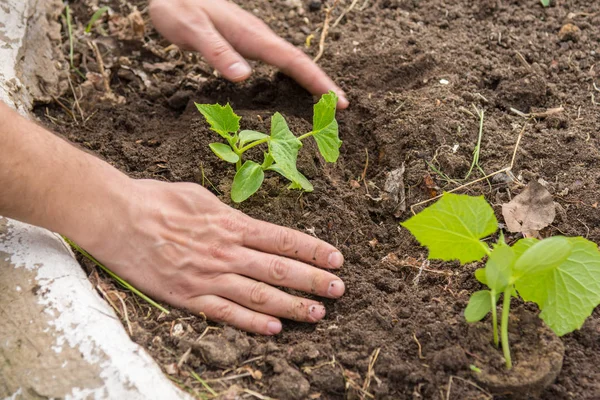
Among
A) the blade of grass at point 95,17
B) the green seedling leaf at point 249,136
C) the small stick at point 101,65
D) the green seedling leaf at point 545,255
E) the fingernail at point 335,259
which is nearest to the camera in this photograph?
the green seedling leaf at point 545,255

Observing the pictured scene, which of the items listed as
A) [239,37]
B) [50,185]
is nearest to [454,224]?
[50,185]

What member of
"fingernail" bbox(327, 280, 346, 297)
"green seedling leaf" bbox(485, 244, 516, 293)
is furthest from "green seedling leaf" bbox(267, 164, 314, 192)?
"green seedling leaf" bbox(485, 244, 516, 293)

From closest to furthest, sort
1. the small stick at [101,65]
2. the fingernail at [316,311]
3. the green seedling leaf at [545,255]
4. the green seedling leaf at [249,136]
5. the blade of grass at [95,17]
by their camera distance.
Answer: the green seedling leaf at [545,255] < the fingernail at [316,311] < the green seedling leaf at [249,136] < the small stick at [101,65] < the blade of grass at [95,17]

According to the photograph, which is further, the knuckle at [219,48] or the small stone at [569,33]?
the small stone at [569,33]

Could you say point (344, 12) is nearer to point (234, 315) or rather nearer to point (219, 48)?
point (219, 48)

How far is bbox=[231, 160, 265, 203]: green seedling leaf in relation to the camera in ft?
6.55

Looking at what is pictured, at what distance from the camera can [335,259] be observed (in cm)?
194

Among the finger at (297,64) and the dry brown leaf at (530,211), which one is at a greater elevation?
the finger at (297,64)

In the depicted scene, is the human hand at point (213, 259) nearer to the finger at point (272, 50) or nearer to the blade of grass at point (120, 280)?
the blade of grass at point (120, 280)

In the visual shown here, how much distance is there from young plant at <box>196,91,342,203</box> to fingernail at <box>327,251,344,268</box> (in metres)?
0.23

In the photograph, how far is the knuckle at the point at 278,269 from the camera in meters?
1.89

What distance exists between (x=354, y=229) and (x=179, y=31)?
1129 millimetres

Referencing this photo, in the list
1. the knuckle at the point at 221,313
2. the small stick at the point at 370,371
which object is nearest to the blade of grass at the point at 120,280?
the knuckle at the point at 221,313

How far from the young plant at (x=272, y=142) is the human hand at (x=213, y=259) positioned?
5.0 inches
